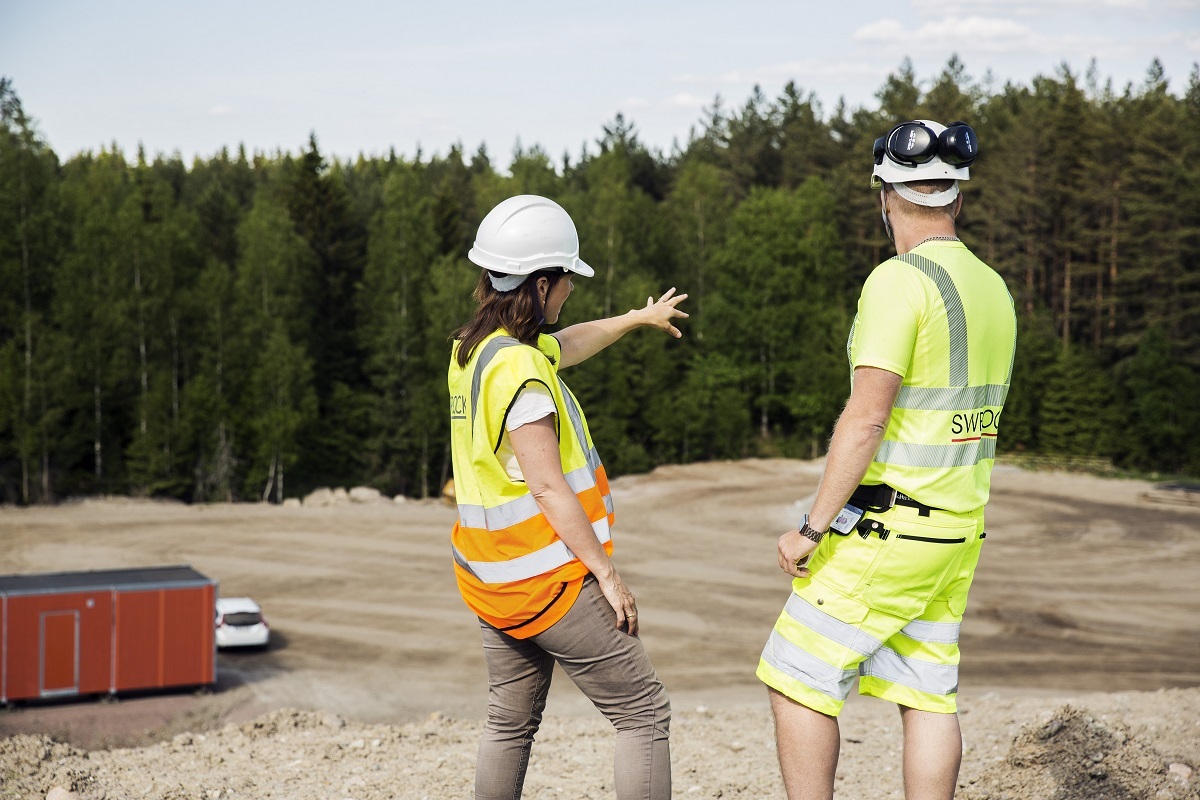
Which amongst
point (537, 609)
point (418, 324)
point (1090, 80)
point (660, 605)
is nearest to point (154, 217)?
point (418, 324)

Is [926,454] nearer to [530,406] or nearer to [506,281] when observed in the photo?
[530,406]

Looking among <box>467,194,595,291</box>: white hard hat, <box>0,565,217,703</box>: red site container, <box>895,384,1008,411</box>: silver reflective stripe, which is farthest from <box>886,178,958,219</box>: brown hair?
<box>0,565,217,703</box>: red site container

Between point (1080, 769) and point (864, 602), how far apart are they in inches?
90.7

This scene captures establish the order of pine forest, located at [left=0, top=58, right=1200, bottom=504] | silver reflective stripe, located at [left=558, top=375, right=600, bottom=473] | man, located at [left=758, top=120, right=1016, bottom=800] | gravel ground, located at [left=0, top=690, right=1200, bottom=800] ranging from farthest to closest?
pine forest, located at [left=0, top=58, right=1200, bottom=504], gravel ground, located at [left=0, top=690, right=1200, bottom=800], silver reflective stripe, located at [left=558, top=375, right=600, bottom=473], man, located at [left=758, top=120, right=1016, bottom=800]

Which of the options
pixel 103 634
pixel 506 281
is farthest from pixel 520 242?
pixel 103 634

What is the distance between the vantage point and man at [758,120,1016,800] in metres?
2.80

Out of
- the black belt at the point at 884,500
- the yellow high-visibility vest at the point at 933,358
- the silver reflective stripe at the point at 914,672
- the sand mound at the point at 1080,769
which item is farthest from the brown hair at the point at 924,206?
the sand mound at the point at 1080,769

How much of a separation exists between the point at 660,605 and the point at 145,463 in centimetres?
2215

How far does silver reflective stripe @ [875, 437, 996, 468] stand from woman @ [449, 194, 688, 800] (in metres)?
0.79

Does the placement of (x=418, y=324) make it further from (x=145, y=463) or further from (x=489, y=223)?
(x=489, y=223)

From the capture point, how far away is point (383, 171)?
6378cm

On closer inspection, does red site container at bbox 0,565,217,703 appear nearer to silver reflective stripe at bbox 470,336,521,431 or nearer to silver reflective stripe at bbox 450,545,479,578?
silver reflective stripe at bbox 450,545,479,578

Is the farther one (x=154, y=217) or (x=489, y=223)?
(x=154, y=217)

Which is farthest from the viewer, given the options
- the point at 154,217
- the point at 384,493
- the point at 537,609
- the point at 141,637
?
the point at 154,217
